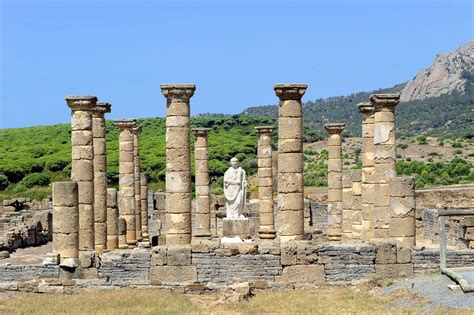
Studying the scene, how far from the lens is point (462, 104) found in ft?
376

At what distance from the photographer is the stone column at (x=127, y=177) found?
29.7m

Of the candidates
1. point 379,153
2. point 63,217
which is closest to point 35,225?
point 63,217

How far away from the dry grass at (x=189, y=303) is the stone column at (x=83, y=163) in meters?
4.11

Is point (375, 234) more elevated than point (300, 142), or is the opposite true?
point (300, 142)

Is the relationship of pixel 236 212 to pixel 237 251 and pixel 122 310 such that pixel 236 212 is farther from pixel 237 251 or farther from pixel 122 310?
pixel 122 310

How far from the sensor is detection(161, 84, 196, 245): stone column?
22.0 meters

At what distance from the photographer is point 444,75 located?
14100 centimetres

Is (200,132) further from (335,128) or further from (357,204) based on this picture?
(357,204)

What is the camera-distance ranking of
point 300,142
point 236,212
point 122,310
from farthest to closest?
point 236,212, point 300,142, point 122,310

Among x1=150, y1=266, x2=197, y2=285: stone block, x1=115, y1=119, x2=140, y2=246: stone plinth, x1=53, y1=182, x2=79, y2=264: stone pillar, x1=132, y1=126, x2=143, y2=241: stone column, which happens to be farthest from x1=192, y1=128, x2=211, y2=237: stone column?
x1=150, y1=266, x2=197, y2=285: stone block

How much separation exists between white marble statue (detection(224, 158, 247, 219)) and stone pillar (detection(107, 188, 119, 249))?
3563mm

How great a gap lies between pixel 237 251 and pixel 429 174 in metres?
39.4

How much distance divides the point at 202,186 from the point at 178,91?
9.21 m

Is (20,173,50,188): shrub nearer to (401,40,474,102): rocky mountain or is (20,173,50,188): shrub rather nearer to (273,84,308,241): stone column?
(273,84,308,241): stone column
